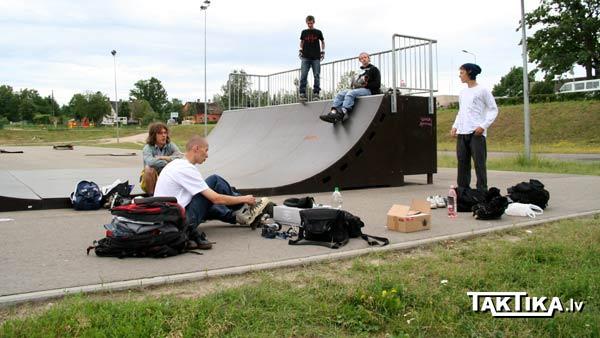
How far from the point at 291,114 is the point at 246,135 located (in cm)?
195

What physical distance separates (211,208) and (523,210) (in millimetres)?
3891

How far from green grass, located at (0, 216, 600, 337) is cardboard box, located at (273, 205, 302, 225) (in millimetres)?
1570

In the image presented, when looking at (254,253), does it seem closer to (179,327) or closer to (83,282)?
(83,282)

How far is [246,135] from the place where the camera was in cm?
1437

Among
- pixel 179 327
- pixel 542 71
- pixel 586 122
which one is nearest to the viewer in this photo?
pixel 179 327

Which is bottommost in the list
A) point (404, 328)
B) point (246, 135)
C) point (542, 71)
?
point (404, 328)

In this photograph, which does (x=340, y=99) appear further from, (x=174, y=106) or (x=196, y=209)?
(x=174, y=106)

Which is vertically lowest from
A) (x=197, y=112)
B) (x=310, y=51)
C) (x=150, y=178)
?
(x=150, y=178)

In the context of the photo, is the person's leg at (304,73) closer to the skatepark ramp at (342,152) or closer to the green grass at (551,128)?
the skatepark ramp at (342,152)

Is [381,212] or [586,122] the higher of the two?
[586,122]

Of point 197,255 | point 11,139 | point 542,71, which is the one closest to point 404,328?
point 197,255

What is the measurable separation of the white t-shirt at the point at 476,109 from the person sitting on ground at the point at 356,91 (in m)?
3.01

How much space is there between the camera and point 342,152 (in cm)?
1009

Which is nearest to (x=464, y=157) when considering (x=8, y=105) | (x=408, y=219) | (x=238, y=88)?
(x=408, y=219)
